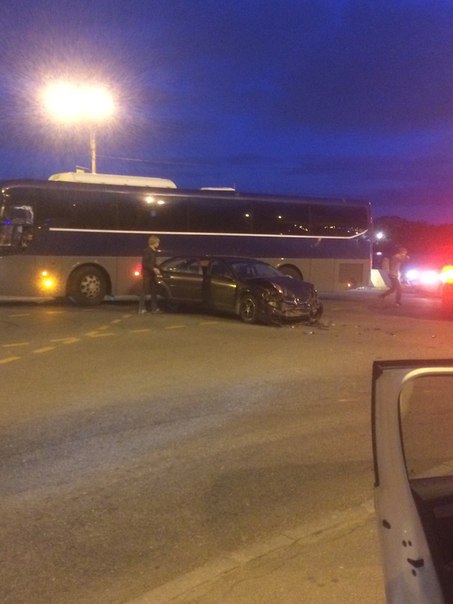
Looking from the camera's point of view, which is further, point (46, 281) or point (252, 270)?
point (46, 281)

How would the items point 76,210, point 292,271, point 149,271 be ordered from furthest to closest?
1. point 292,271
2. point 76,210
3. point 149,271

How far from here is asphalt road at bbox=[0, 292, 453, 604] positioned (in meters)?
4.07

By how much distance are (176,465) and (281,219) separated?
17.8m

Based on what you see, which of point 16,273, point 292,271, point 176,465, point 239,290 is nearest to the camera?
point 176,465

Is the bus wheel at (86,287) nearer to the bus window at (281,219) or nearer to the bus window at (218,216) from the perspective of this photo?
the bus window at (218,216)

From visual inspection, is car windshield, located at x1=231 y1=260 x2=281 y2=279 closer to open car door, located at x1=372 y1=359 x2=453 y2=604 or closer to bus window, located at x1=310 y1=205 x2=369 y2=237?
bus window, located at x1=310 y1=205 x2=369 y2=237

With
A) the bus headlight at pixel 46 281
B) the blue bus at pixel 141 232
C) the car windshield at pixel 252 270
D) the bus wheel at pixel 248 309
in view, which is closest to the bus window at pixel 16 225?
the blue bus at pixel 141 232

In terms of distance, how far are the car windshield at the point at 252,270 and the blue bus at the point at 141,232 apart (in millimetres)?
4665

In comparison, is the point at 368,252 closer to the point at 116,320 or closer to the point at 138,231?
the point at 138,231

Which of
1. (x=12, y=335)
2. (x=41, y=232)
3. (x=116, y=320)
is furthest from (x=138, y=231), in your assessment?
(x=12, y=335)

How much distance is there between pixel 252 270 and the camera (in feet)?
54.9

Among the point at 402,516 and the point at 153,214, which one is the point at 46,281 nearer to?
the point at 153,214

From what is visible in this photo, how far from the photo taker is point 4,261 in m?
19.0

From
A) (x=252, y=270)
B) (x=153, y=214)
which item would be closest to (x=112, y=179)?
(x=153, y=214)
